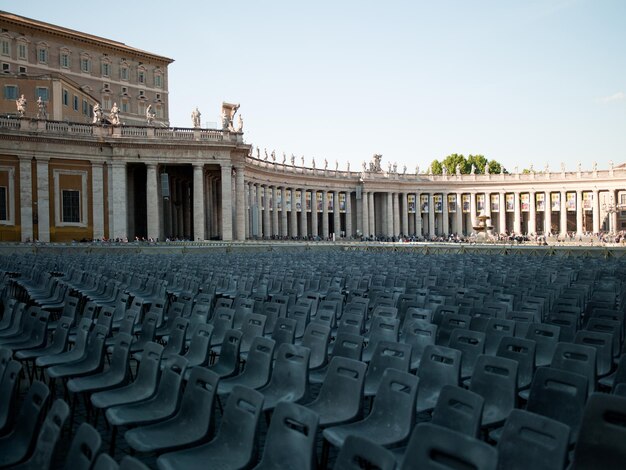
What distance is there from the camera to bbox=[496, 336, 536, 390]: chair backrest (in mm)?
6246

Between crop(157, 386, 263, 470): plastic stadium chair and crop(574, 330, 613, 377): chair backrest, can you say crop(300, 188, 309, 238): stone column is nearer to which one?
crop(574, 330, 613, 377): chair backrest

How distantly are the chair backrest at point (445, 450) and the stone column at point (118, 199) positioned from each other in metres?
48.0

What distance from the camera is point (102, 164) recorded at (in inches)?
1884

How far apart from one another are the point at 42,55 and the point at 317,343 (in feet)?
238

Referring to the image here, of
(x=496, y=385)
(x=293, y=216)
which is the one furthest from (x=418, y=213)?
(x=496, y=385)

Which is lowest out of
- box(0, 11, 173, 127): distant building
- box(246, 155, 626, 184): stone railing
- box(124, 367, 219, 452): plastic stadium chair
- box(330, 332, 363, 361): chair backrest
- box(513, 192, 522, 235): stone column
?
box(124, 367, 219, 452): plastic stadium chair

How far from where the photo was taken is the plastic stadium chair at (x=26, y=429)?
4391mm

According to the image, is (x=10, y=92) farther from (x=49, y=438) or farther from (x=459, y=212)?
(x=459, y=212)

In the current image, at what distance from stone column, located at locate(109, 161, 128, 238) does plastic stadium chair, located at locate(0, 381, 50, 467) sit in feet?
149

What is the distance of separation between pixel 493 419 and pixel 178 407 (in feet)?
9.90

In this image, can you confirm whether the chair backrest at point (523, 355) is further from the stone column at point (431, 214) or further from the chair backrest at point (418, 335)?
the stone column at point (431, 214)

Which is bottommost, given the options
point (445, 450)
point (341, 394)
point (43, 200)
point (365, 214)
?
point (341, 394)

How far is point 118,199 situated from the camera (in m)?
48.2

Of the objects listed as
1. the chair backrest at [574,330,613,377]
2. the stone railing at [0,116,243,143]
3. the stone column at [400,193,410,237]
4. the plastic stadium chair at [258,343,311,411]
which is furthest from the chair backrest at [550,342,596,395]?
the stone column at [400,193,410,237]
